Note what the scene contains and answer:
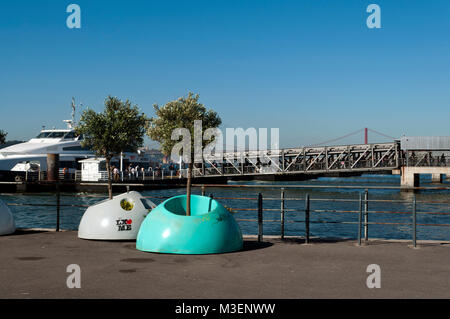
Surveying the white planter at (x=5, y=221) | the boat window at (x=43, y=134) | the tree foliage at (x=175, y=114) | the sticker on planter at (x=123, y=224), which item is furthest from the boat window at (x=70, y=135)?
the sticker on planter at (x=123, y=224)

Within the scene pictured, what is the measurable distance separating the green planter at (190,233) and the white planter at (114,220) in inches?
51.6

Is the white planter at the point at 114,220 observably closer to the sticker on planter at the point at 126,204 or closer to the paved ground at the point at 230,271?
the sticker on planter at the point at 126,204

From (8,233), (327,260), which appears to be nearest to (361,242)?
(327,260)

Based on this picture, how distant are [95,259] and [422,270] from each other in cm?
558

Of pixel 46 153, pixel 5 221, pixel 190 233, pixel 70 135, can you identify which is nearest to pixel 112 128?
pixel 5 221

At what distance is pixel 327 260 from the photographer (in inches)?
352

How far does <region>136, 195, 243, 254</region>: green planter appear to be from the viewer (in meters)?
9.47

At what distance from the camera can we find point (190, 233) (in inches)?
373

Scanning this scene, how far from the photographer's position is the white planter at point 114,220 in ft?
36.7

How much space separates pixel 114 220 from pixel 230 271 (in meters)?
4.15

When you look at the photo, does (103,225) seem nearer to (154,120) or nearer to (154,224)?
(154,224)

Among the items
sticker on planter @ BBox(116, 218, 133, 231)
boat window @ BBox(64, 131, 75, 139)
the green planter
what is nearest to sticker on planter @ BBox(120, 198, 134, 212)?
sticker on planter @ BBox(116, 218, 133, 231)

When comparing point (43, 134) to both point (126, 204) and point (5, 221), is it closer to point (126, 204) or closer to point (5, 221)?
point (5, 221)

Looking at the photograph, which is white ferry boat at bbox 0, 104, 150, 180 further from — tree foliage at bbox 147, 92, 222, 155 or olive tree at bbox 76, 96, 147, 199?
olive tree at bbox 76, 96, 147, 199
